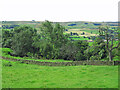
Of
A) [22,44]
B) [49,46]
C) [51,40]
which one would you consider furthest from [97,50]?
[22,44]

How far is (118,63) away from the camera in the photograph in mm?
40438

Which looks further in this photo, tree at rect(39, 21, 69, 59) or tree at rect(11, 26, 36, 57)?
tree at rect(11, 26, 36, 57)

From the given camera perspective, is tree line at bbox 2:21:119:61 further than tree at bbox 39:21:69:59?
No

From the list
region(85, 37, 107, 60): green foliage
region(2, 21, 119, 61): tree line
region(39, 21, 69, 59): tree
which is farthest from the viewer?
region(39, 21, 69, 59): tree

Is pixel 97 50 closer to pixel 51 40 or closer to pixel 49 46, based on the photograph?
pixel 49 46

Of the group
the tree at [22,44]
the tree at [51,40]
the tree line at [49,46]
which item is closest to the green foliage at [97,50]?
the tree line at [49,46]

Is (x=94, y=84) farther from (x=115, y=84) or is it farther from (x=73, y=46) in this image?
(x=73, y=46)

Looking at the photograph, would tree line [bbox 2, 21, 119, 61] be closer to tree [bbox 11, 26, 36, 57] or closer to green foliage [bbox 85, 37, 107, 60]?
tree [bbox 11, 26, 36, 57]

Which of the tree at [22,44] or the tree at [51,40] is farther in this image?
the tree at [22,44]

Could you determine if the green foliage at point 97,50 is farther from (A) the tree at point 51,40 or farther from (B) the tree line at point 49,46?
(A) the tree at point 51,40

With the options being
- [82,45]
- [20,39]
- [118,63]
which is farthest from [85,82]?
[20,39]

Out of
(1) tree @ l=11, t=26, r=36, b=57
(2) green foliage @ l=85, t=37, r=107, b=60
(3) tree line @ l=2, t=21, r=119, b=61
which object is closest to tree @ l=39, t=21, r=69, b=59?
(3) tree line @ l=2, t=21, r=119, b=61

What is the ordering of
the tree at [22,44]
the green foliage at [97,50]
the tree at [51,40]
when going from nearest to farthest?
the green foliage at [97,50] < the tree at [51,40] < the tree at [22,44]

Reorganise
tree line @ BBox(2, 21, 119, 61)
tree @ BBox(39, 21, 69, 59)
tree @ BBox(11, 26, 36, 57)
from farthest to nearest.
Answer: tree @ BBox(11, 26, 36, 57)
tree @ BBox(39, 21, 69, 59)
tree line @ BBox(2, 21, 119, 61)
